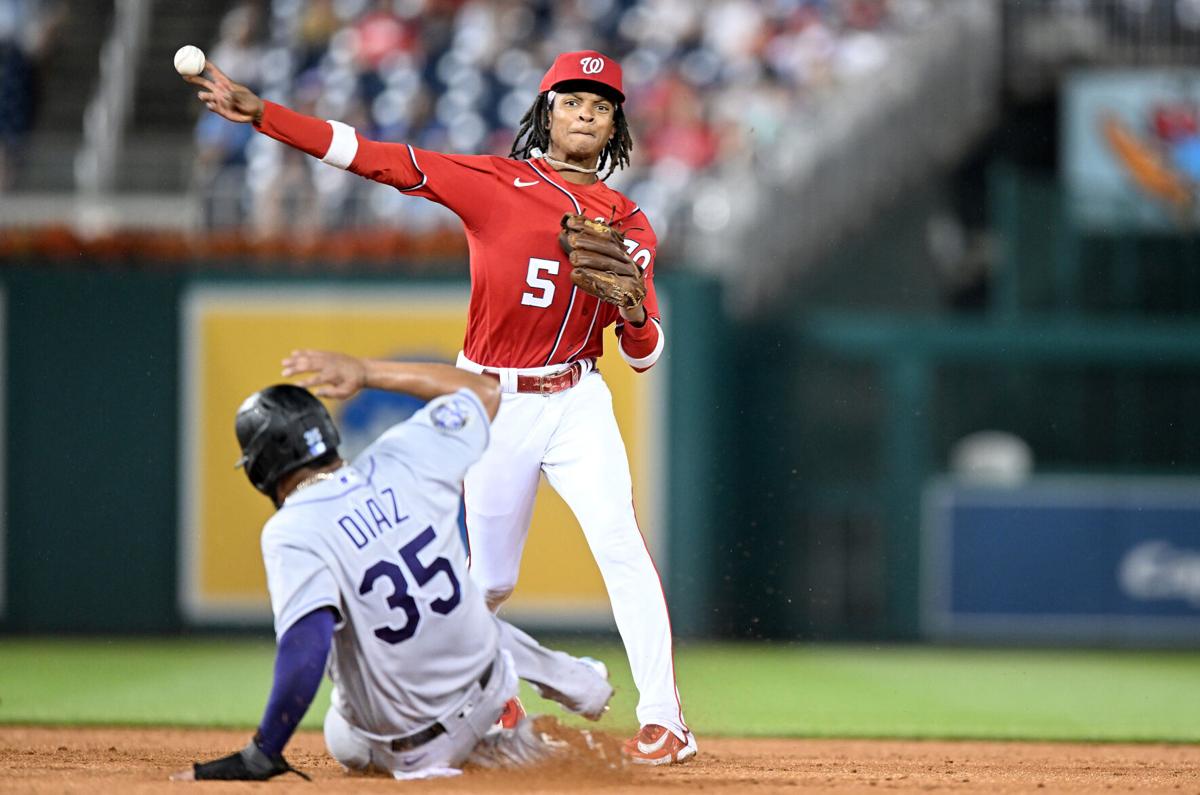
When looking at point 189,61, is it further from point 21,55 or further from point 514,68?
point 21,55

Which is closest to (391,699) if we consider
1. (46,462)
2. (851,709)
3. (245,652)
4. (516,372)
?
(516,372)

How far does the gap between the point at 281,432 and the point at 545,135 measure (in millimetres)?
1862

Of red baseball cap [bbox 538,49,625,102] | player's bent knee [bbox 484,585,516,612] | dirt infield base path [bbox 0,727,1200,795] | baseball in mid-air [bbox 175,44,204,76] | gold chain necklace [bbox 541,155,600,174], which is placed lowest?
dirt infield base path [bbox 0,727,1200,795]

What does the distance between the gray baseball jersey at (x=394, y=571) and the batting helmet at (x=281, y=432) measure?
3.6 inches

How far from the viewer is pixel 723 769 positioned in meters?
5.55

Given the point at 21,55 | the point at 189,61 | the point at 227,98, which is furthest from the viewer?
the point at 21,55

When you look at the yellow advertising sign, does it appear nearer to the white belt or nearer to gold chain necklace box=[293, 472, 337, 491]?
the white belt

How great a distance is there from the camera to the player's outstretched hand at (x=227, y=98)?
4969mm

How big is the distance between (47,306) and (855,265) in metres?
5.75

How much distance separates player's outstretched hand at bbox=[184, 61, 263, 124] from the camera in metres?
4.97

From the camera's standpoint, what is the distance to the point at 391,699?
177 inches

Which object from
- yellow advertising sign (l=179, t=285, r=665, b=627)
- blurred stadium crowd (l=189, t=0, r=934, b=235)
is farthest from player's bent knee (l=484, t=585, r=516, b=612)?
blurred stadium crowd (l=189, t=0, r=934, b=235)

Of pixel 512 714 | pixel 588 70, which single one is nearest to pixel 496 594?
pixel 512 714

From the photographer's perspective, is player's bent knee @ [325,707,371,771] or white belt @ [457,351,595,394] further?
white belt @ [457,351,595,394]
